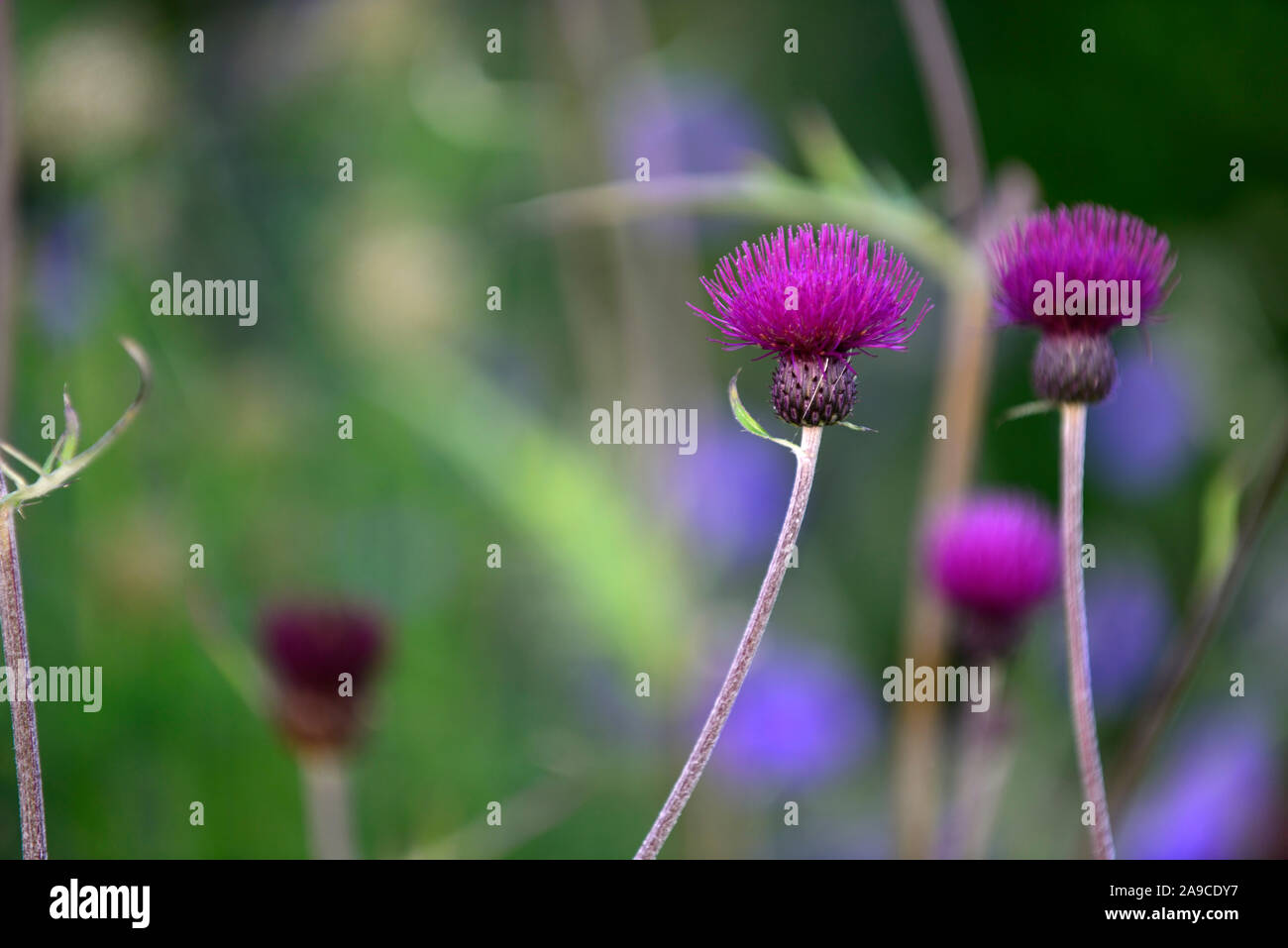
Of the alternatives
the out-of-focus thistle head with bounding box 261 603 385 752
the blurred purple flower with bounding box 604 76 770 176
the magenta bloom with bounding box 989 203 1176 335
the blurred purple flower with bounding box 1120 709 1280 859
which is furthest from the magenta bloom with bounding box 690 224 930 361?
the blurred purple flower with bounding box 604 76 770 176

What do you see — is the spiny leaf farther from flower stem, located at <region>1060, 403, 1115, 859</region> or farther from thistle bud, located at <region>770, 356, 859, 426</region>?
flower stem, located at <region>1060, 403, 1115, 859</region>

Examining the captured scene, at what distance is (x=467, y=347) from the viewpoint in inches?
99.4

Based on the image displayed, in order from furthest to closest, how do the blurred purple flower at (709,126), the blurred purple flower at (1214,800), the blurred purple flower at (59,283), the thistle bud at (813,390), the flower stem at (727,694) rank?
the blurred purple flower at (709,126) → the blurred purple flower at (59,283) → the blurred purple flower at (1214,800) → the thistle bud at (813,390) → the flower stem at (727,694)

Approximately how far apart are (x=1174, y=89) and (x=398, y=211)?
63.0 inches

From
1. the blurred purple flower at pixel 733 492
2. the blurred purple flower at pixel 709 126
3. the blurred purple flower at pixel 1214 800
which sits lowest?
the blurred purple flower at pixel 1214 800

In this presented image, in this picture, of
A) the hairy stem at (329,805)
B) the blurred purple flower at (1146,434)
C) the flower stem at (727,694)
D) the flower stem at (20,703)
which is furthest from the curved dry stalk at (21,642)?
the blurred purple flower at (1146,434)

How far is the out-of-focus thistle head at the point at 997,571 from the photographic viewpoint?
115 centimetres

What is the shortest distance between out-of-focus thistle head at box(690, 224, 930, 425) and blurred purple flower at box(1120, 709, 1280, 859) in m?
1.21

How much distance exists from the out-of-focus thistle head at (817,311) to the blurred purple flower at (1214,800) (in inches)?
47.7

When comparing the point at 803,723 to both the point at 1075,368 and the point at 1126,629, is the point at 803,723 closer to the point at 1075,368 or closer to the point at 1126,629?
the point at 1126,629

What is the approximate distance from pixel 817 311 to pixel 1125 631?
1502 mm

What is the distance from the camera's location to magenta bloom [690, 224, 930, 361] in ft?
2.47

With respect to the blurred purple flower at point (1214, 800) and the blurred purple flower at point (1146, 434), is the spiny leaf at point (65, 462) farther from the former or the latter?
the blurred purple flower at point (1146, 434)
